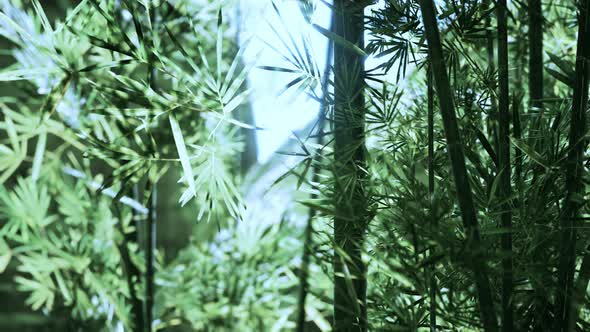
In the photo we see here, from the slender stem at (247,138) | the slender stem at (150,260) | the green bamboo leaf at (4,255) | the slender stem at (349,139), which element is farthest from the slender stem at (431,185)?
the green bamboo leaf at (4,255)

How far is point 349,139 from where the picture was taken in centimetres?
83

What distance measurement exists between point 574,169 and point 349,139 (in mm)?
309

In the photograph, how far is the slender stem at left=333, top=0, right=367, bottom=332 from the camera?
0.81 m

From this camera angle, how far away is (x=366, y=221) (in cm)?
81

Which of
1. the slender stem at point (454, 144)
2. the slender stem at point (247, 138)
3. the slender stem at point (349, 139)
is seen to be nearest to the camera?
the slender stem at point (454, 144)

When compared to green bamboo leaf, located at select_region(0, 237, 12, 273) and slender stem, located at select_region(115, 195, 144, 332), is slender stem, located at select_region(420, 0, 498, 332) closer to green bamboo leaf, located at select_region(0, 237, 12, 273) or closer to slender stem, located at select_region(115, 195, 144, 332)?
slender stem, located at select_region(115, 195, 144, 332)

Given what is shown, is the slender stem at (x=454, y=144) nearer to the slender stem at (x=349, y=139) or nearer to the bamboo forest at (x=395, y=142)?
the bamboo forest at (x=395, y=142)

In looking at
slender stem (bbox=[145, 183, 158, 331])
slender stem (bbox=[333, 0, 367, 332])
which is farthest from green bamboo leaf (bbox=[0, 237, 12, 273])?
slender stem (bbox=[333, 0, 367, 332])

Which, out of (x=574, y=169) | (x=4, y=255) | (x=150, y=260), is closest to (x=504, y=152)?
(x=574, y=169)

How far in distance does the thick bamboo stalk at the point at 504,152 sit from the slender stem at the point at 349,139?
19cm

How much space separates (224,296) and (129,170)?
731 mm

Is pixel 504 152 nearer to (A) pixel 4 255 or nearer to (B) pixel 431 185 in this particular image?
(B) pixel 431 185

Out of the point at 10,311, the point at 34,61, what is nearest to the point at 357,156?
the point at 34,61

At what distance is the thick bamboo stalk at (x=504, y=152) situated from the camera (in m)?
0.69
